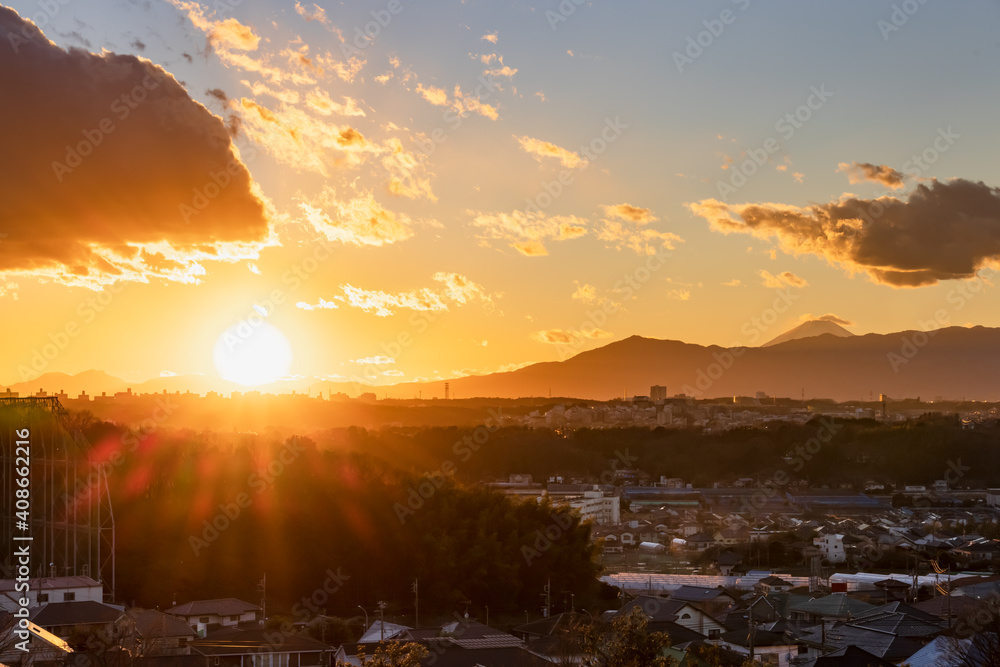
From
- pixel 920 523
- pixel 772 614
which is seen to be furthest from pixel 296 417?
pixel 772 614

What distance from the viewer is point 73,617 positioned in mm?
13500

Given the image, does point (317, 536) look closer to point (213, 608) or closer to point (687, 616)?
point (213, 608)

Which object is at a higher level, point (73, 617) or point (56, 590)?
point (56, 590)

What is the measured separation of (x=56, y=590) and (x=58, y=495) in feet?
11.8

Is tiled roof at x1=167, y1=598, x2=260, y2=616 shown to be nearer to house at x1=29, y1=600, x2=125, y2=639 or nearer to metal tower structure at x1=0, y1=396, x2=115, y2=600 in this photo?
Result: metal tower structure at x1=0, y1=396, x2=115, y2=600

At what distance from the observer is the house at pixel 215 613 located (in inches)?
630

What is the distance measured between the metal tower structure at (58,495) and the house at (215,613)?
1.85 meters

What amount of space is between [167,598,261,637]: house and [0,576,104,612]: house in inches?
52.9

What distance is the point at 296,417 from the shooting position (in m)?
67.3

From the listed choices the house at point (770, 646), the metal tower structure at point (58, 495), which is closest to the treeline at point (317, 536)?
the metal tower structure at point (58, 495)

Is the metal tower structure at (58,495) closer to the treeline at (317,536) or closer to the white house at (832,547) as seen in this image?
the treeline at (317,536)

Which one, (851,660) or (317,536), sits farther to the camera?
(317,536)

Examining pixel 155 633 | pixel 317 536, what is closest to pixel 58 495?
pixel 317 536

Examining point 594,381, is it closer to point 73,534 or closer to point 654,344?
point 654,344
